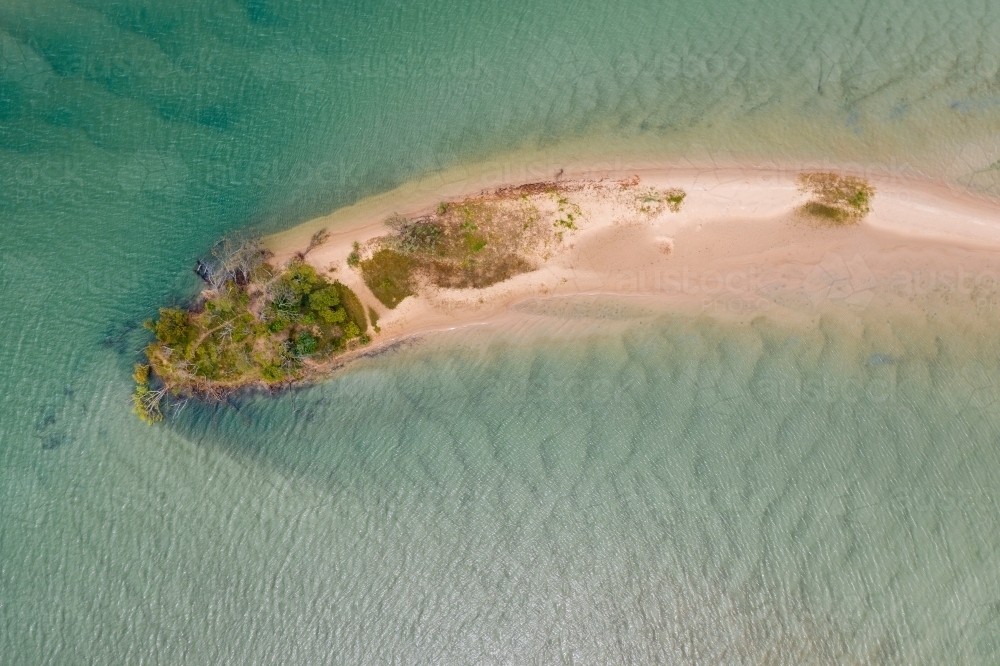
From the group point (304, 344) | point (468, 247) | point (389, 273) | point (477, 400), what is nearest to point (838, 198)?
point (468, 247)

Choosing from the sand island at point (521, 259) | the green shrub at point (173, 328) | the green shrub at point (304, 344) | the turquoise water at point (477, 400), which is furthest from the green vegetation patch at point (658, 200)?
the green shrub at point (173, 328)

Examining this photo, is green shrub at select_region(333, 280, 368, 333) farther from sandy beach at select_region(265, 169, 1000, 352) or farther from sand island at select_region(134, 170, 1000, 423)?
sandy beach at select_region(265, 169, 1000, 352)

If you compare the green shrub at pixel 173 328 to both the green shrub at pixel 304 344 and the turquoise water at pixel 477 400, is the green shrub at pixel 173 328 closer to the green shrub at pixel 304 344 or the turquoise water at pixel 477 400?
the turquoise water at pixel 477 400

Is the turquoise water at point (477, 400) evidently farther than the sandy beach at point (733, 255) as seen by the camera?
No

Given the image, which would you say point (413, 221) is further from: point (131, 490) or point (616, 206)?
point (131, 490)

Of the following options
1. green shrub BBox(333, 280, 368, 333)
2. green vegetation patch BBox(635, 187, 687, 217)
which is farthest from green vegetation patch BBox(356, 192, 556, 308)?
green vegetation patch BBox(635, 187, 687, 217)

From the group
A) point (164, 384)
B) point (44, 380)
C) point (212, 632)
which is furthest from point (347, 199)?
point (212, 632)
